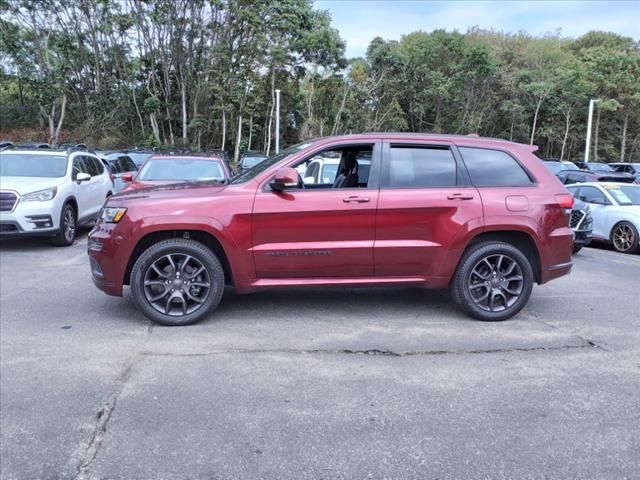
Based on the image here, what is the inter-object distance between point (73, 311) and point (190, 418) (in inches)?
116

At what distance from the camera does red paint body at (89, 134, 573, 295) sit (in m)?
5.19

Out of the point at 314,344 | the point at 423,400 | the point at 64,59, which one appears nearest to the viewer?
the point at 423,400

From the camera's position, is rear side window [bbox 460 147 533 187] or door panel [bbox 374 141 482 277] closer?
door panel [bbox 374 141 482 277]

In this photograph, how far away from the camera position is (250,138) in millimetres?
39031

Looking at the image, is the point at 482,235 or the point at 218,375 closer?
the point at 218,375

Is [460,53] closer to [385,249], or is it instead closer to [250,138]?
[250,138]

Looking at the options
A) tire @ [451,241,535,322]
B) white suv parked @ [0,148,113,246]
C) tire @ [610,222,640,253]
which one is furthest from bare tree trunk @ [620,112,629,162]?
tire @ [451,241,535,322]

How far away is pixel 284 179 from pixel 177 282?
55.7 inches

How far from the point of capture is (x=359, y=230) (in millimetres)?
5301

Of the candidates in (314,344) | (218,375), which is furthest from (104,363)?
(314,344)

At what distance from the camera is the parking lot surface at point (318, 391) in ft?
9.97

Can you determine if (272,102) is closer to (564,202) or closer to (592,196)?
(592,196)

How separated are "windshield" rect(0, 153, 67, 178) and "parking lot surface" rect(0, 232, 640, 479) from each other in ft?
14.7

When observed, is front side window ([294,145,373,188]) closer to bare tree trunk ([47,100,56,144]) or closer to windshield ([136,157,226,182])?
windshield ([136,157,226,182])
